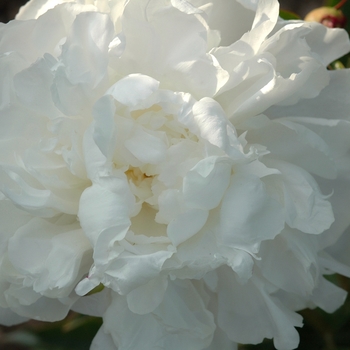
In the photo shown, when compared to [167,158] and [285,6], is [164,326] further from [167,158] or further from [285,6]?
[285,6]

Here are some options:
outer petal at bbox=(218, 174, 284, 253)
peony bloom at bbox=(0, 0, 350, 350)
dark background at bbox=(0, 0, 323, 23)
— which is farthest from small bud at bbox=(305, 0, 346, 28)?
dark background at bbox=(0, 0, 323, 23)

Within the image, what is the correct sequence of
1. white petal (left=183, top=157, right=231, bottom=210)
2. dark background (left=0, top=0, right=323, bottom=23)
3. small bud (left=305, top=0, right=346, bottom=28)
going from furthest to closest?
1. dark background (left=0, top=0, right=323, bottom=23)
2. small bud (left=305, top=0, right=346, bottom=28)
3. white petal (left=183, top=157, right=231, bottom=210)

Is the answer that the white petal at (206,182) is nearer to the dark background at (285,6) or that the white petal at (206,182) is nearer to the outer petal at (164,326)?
the outer petal at (164,326)

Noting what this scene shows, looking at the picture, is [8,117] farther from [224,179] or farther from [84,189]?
[224,179]

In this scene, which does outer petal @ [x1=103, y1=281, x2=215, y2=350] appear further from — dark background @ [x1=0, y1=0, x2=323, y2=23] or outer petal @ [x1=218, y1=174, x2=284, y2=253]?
dark background @ [x1=0, y1=0, x2=323, y2=23]

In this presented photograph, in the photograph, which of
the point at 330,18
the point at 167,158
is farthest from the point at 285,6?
the point at 167,158

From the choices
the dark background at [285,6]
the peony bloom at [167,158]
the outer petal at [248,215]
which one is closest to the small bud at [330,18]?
the peony bloom at [167,158]

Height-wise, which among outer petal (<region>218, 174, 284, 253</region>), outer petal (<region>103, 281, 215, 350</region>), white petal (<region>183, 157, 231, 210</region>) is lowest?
outer petal (<region>103, 281, 215, 350</region>)

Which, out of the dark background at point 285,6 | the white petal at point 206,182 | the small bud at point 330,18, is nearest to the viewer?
the white petal at point 206,182

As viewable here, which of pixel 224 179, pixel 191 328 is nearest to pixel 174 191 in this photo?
pixel 224 179
